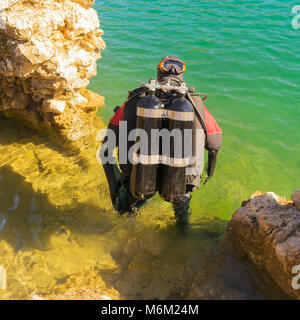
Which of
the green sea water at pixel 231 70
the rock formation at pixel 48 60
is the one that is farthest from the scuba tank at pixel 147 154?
the rock formation at pixel 48 60

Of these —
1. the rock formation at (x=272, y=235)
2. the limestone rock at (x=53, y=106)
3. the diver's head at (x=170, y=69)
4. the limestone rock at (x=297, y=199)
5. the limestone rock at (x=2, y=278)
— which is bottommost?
the limestone rock at (x=2, y=278)

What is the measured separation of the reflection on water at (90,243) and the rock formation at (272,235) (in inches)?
8.5

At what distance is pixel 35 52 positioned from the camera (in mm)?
→ 4043

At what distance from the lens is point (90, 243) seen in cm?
397

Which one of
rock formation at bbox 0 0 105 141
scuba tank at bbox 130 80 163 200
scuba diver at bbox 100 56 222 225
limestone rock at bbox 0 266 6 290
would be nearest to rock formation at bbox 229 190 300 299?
scuba diver at bbox 100 56 222 225

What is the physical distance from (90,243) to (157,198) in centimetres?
139

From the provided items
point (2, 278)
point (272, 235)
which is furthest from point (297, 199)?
point (2, 278)

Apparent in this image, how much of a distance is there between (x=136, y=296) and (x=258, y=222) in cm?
164

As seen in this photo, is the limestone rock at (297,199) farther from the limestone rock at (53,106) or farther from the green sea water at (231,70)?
the limestone rock at (53,106)

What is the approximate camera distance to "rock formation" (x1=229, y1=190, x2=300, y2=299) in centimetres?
269

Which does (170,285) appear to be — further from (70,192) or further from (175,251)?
(70,192)

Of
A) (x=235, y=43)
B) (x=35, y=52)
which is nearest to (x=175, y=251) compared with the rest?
(x=35, y=52)

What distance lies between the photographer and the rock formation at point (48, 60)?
157 inches

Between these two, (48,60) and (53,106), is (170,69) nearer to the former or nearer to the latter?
(48,60)
